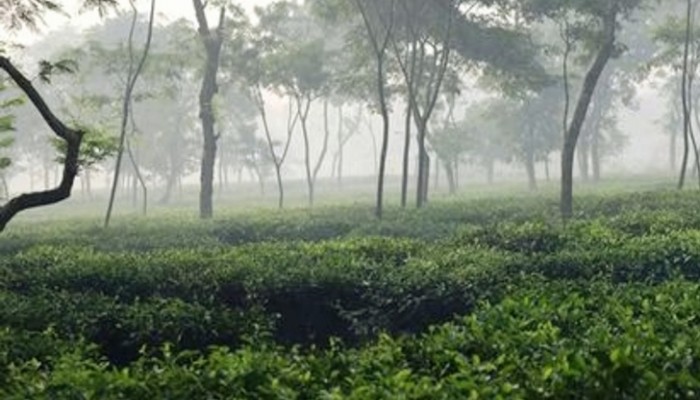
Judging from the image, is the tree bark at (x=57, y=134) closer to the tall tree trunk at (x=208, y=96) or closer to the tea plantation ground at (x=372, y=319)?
the tea plantation ground at (x=372, y=319)

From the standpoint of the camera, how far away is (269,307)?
10750mm

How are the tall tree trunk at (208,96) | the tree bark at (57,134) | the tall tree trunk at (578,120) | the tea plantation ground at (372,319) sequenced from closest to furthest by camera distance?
the tea plantation ground at (372,319) → the tree bark at (57,134) → the tall tree trunk at (578,120) → the tall tree trunk at (208,96)

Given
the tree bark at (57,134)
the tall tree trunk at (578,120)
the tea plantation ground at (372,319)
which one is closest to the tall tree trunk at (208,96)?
the tall tree trunk at (578,120)

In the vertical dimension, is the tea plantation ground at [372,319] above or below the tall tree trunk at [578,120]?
below

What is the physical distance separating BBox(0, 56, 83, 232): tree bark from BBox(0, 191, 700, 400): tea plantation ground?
1.27 m

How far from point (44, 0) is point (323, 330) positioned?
7280 millimetres

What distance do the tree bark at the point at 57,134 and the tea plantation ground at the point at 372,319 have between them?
50.0 inches

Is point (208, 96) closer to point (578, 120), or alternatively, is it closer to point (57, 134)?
point (578, 120)

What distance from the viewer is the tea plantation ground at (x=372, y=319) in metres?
5.10

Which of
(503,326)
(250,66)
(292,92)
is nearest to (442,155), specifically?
(292,92)

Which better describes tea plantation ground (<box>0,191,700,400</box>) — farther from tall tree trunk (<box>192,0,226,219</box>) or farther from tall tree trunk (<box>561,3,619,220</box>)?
tall tree trunk (<box>192,0,226,219</box>)

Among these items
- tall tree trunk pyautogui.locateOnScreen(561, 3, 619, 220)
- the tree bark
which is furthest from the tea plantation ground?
tall tree trunk pyautogui.locateOnScreen(561, 3, 619, 220)

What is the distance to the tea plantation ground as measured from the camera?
5.10m

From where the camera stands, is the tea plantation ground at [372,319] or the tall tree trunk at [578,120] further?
the tall tree trunk at [578,120]
